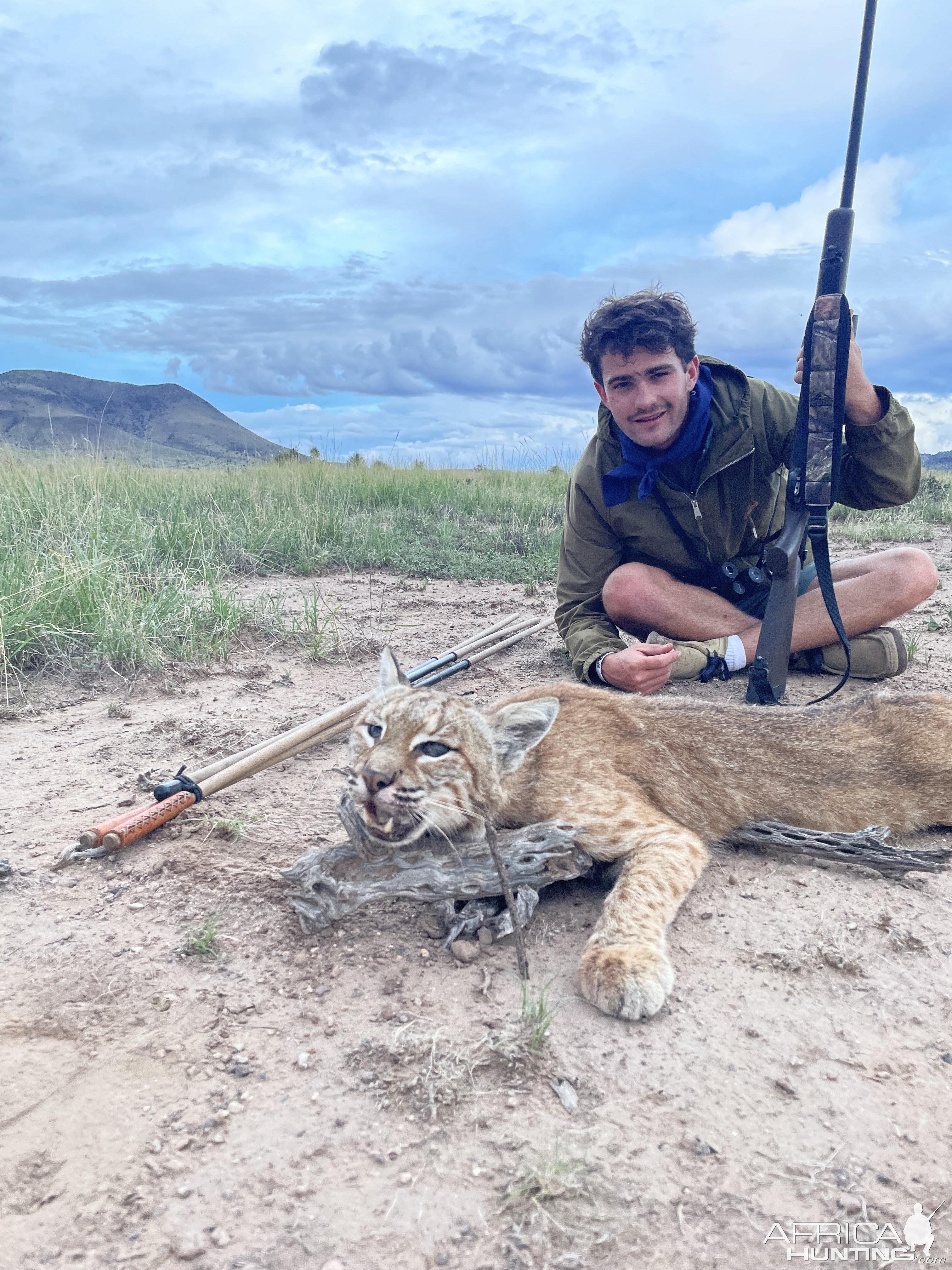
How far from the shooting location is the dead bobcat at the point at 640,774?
296 cm

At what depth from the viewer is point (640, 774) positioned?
369 centimetres

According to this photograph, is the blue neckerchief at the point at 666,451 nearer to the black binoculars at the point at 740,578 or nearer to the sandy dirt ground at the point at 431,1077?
the black binoculars at the point at 740,578

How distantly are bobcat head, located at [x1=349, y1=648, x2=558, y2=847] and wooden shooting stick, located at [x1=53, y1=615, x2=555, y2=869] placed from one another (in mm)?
748

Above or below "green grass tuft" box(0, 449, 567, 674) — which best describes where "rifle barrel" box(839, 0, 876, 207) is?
above

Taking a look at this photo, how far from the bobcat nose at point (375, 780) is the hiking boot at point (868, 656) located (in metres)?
4.20

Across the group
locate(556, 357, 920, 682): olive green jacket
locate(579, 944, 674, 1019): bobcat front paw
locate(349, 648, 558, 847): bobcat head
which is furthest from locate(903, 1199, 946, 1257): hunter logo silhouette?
locate(556, 357, 920, 682): olive green jacket

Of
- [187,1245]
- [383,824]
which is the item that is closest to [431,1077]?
[187,1245]

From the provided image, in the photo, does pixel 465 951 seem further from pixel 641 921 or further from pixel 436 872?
pixel 641 921

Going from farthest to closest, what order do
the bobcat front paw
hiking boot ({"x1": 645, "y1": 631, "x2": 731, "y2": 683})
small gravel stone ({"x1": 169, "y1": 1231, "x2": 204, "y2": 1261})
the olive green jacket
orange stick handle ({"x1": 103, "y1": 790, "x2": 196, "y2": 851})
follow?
1. hiking boot ({"x1": 645, "y1": 631, "x2": 731, "y2": 683})
2. the olive green jacket
3. orange stick handle ({"x1": 103, "y1": 790, "x2": 196, "y2": 851})
4. the bobcat front paw
5. small gravel stone ({"x1": 169, "y1": 1231, "x2": 204, "y2": 1261})

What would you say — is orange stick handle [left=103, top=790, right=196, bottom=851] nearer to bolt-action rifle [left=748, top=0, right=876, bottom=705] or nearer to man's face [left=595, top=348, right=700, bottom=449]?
bolt-action rifle [left=748, top=0, right=876, bottom=705]

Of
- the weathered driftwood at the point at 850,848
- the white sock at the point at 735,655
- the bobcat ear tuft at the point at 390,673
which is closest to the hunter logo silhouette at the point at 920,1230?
the weathered driftwood at the point at 850,848

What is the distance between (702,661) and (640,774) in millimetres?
2438

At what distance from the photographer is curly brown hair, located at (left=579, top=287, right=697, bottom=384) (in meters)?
5.34

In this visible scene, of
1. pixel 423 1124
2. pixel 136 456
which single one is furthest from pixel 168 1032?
pixel 136 456
